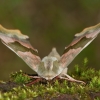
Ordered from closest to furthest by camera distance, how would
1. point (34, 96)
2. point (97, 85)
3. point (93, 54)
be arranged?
point (34, 96)
point (97, 85)
point (93, 54)

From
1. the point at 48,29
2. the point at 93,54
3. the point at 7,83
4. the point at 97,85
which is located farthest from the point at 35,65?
the point at 48,29

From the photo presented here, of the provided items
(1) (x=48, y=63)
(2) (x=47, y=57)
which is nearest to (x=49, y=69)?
(1) (x=48, y=63)

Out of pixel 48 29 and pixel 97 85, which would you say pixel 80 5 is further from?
pixel 97 85

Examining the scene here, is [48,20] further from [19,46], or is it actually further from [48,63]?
[48,63]

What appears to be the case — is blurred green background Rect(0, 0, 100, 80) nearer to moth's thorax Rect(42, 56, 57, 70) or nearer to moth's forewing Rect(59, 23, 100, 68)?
moth's forewing Rect(59, 23, 100, 68)

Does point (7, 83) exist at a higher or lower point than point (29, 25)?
lower

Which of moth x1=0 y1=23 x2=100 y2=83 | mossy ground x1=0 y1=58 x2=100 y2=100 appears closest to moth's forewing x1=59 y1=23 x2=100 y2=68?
moth x1=0 y1=23 x2=100 y2=83
